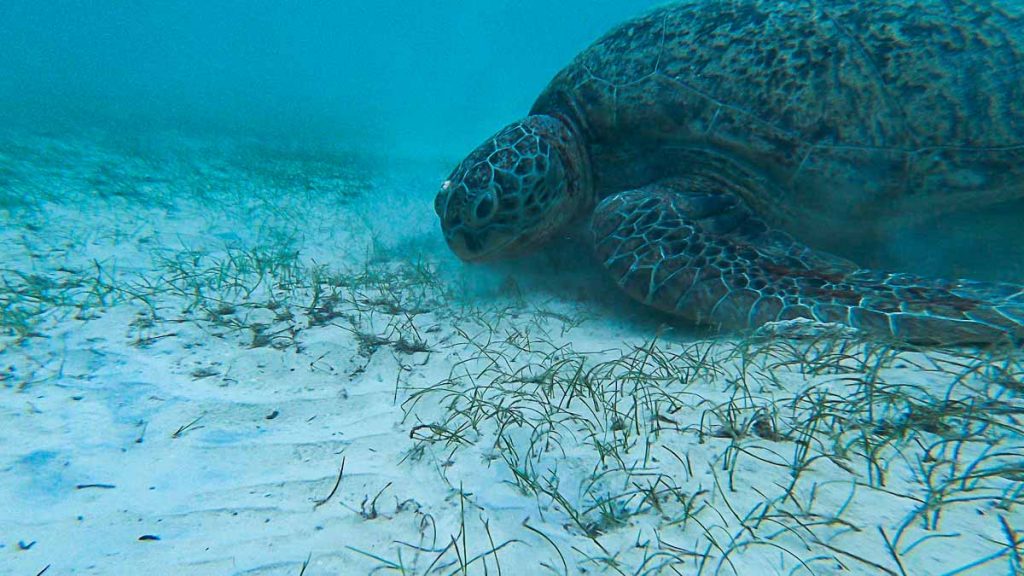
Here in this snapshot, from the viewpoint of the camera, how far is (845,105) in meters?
2.99

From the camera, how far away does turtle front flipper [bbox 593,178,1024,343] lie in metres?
1.94

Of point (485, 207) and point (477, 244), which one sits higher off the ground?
point (485, 207)

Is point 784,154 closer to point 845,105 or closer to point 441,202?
point 845,105

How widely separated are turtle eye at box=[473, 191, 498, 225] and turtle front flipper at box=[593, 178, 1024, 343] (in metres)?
0.72

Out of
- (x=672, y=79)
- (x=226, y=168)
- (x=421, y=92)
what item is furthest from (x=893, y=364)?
(x=421, y=92)

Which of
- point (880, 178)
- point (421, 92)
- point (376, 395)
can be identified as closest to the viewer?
point (376, 395)

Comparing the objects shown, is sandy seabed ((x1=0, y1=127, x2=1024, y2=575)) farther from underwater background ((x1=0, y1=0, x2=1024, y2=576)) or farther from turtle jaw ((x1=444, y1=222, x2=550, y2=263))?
turtle jaw ((x1=444, y1=222, x2=550, y2=263))

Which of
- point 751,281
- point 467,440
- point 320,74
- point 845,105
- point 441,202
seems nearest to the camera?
point 467,440

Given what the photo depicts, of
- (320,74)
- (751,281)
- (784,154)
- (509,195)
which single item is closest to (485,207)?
(509,195)

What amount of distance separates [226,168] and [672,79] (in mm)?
7984

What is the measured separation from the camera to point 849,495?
111 cm

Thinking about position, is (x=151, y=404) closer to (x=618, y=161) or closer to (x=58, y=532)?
(x=58, y=532)

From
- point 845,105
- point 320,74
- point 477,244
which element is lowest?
point 477,244

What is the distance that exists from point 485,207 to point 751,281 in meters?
Answer: 1.73
